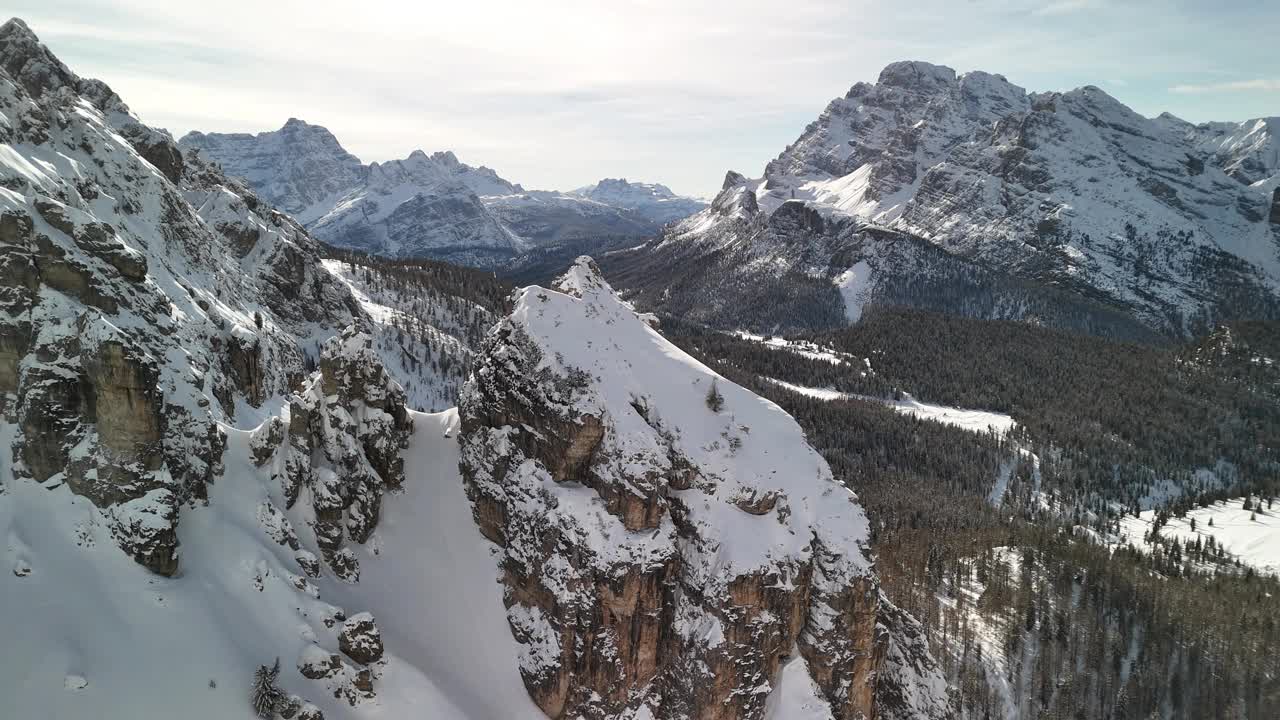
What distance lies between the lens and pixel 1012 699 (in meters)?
96.5

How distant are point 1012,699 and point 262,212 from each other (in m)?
162

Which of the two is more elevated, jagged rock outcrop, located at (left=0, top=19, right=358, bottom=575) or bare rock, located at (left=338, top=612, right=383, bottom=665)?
jagged rock outcrop, located at (left=0, top=19, right=358, bottom=575)

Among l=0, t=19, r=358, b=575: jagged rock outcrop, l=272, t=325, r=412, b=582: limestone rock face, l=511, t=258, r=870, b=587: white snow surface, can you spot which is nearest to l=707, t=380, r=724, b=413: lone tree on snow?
l=511, t=258, r=870, b=587: white snow surface

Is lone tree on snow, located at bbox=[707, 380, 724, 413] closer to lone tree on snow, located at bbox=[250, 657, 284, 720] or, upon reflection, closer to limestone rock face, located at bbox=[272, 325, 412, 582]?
limestone rock face, located at bbox=[272, 325, 412, 582]

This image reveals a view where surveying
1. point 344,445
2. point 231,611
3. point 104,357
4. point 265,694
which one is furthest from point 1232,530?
point 104,357

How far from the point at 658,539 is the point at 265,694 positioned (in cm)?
2364

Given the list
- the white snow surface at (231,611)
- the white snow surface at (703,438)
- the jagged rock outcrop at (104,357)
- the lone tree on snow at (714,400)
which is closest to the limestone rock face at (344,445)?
the white snow surface at (231,611)

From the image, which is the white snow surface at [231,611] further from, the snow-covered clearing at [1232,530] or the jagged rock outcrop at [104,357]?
the snow-covered clearing at [1232,530]

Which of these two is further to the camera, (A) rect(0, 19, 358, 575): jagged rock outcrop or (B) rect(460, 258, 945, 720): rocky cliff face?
(B) rect(460, 258, 945, 720): rocky cliff face

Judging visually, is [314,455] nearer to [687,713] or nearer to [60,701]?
[60,701]

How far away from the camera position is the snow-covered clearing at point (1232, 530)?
483ft

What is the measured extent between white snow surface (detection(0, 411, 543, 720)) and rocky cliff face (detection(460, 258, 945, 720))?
3417 mm

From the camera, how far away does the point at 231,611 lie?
119 feet

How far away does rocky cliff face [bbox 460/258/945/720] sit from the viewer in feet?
141
